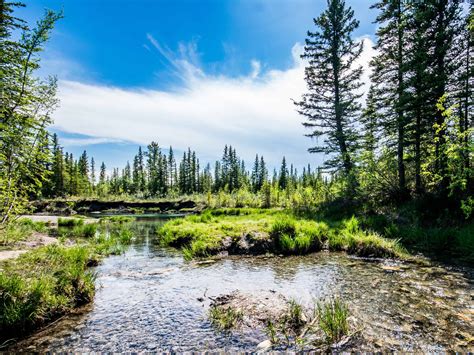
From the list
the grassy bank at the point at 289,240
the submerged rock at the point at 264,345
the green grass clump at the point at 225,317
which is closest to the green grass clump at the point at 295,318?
the submerged rock at the point at 264,345

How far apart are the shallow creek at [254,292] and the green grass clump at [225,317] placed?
16cm

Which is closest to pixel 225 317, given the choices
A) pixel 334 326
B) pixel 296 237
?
pixel 334 326

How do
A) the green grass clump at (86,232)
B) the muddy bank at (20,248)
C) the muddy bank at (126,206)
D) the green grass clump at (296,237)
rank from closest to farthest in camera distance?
1. the muddy bank at (20,248)
2. the green grass clump at (296,237)
3. the green grass clump at (86,232)
4. the muddy bank at (126,206)

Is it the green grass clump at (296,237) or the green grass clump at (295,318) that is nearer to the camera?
the green grass clump at (295,318)

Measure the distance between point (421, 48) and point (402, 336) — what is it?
56.4 feet

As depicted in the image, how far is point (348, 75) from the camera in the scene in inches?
879

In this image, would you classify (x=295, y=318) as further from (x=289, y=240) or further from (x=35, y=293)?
(x=289, y=240)

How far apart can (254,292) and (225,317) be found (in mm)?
1432

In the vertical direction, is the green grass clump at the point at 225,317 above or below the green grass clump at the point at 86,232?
below

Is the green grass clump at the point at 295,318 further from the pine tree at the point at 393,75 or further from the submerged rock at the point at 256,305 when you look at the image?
the pine tree at the point at 393,75

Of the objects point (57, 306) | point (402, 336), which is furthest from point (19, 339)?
point (402, 336)

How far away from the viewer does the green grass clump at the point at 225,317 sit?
Answer: 4.87m

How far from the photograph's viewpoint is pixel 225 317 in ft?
16.7

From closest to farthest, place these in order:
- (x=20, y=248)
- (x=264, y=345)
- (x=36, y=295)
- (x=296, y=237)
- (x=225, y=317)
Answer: (x=264, y=345), (x=225, y=317), (x=36, y=295), (x=20, y=248), (x=296, y=237)
